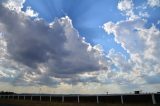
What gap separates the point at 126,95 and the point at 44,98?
41677 mm

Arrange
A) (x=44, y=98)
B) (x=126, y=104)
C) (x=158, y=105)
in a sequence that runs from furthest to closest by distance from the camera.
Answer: (x=44, y=98), (x=126, y=104), (x=158, y=105)

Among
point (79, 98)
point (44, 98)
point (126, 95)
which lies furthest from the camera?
point (44, 98)

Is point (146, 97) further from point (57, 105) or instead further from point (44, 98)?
point (44, 98)

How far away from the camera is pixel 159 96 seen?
231ft

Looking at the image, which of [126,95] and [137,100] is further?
[126,95]

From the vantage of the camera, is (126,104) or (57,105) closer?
(126,104)

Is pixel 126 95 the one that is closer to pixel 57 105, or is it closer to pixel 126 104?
pixel 126 104

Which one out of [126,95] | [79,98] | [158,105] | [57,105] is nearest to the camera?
[158,105]

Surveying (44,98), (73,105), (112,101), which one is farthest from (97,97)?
(44,98)

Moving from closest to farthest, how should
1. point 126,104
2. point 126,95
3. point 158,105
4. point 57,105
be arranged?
point 158,105 → point 126,104 → point 57,105 → point 126,95

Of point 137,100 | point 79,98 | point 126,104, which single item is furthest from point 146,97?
point 79,98

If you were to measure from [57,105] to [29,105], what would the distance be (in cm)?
963

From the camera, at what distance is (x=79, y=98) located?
89.5 metres

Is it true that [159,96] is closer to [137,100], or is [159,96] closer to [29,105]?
[137,100]
